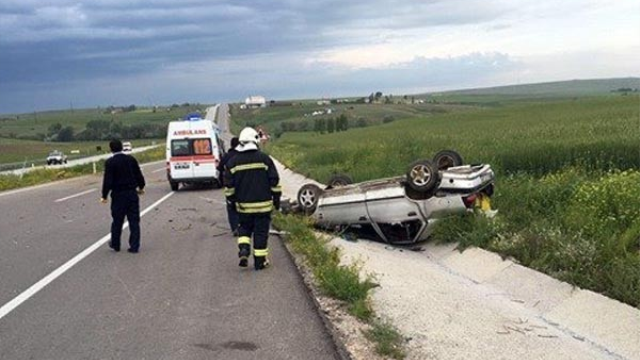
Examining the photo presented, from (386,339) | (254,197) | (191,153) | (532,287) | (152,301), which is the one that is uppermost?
(254,197)

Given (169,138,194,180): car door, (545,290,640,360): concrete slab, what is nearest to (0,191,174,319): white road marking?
(545,290,640,360): concrete slab

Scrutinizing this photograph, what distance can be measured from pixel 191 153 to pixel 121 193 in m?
13.1

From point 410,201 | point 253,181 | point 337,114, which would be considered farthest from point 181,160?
point 337,114

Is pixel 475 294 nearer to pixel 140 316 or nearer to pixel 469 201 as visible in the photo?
pixel 469 201

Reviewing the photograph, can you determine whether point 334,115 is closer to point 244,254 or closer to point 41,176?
point 41,176

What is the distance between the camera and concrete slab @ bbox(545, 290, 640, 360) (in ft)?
19.3

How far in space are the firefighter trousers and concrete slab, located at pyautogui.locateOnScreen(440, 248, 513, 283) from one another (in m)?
2.67

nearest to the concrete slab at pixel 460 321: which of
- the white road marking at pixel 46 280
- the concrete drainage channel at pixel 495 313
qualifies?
the concrete drainage channel at pixel 495 313

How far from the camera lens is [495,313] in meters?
6.93

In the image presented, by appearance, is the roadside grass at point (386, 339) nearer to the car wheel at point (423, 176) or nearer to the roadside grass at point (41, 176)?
the car wheel at point (423, 176)

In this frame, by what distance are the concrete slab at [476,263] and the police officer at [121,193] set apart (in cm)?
482

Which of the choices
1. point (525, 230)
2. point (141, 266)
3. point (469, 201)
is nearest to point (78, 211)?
point (141, 266)

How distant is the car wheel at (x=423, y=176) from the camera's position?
10438mm

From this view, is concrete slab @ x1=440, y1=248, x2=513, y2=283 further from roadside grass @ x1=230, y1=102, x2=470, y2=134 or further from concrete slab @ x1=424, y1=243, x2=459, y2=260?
roadside grass @ x1=230, y1=102, x2=470, y2=134
